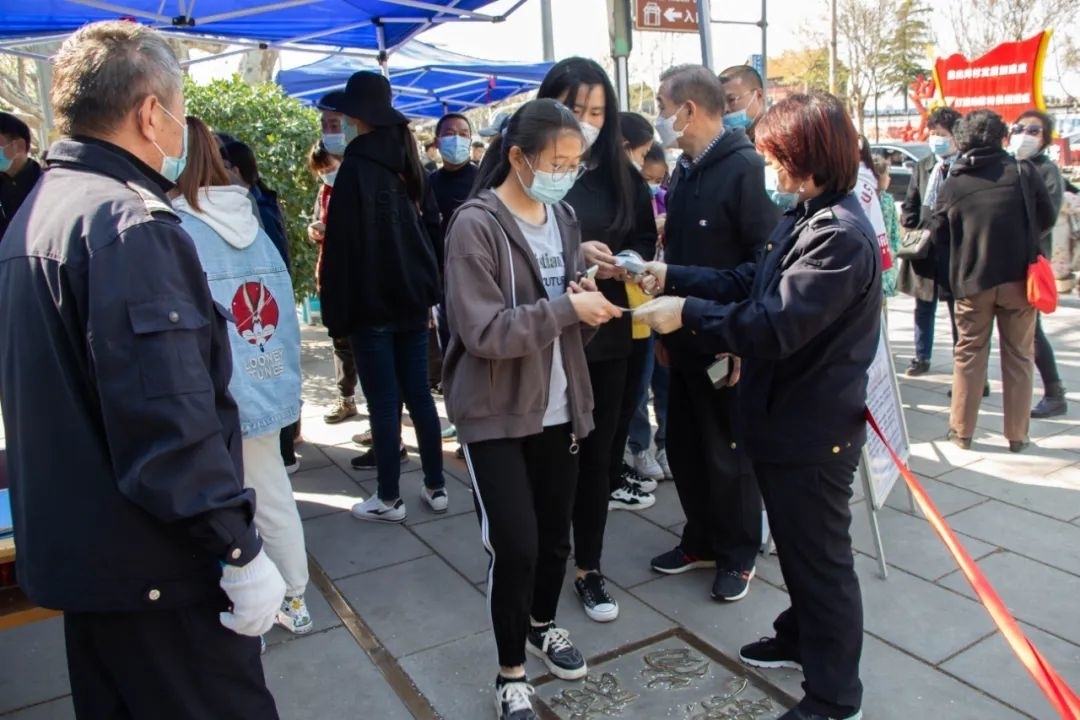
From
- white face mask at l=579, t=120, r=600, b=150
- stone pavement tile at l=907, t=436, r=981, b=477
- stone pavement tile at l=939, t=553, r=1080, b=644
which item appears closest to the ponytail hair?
white face mask at l=579, t=120, r=600, b=150

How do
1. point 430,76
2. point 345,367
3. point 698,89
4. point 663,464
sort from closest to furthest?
1. point 698,89
2. point 663,464
3. point 345,367
4. point 430,76

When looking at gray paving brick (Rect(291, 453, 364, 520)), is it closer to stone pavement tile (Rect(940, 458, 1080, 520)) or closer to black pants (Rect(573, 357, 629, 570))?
black pants (Rect(573, 357, 629, 570))

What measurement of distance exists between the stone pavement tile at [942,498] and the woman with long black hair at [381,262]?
233cm

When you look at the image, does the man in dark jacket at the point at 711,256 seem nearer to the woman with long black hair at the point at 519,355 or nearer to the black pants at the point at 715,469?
the black pants at the point at 715,469

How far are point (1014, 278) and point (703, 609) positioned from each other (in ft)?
9.60

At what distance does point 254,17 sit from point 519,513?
4.76 metres

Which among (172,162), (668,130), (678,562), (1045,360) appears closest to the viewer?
(172,162)

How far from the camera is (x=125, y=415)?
147 cm

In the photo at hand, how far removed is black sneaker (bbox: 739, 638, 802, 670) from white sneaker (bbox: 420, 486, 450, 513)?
5.96 ft

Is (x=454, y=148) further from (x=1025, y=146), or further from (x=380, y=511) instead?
(x=1025, y=146)

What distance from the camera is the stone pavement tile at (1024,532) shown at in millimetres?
3639

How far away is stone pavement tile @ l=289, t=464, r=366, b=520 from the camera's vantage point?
438 centimetres

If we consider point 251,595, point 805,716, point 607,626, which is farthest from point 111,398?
point 607,626

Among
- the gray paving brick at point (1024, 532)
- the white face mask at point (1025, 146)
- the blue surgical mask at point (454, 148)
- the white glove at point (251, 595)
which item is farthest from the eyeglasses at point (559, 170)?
the white face mask at point (1025, 146)
